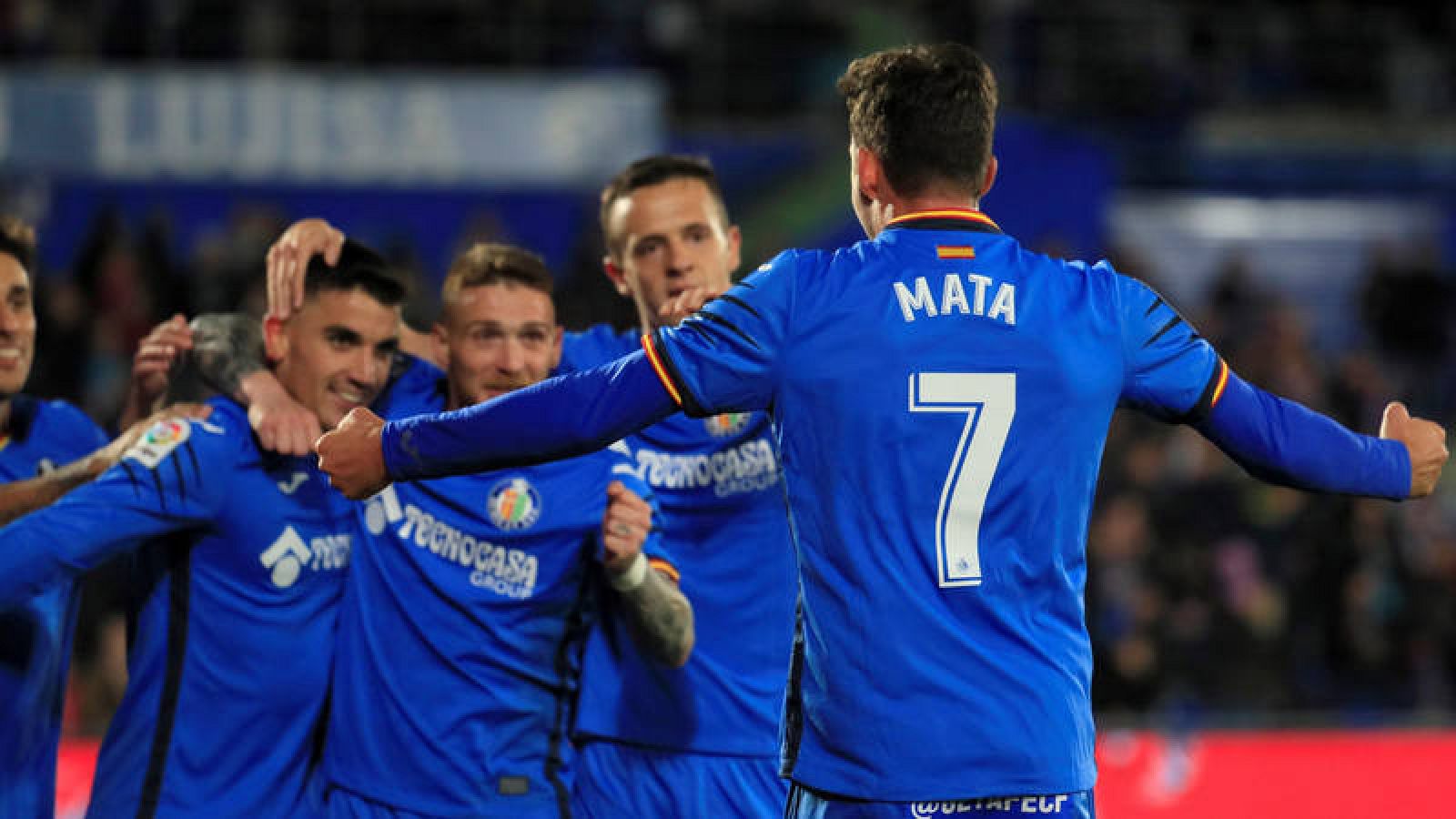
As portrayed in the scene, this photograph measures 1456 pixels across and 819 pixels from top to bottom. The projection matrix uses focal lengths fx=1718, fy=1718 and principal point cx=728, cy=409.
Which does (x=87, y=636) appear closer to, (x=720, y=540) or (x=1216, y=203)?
(x=720, y=540)

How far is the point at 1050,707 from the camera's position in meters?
3.11

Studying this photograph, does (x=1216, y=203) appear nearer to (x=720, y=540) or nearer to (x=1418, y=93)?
(x=1418, y=93)

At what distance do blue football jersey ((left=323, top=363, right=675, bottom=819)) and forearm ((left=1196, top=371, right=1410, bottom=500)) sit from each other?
60.4 inches

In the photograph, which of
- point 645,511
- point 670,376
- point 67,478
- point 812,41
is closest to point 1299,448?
point 670,376

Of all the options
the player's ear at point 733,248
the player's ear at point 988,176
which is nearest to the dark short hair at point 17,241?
the player's ear at point 733,248

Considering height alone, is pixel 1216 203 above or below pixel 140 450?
above

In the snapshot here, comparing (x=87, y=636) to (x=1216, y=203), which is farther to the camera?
(x=1216, y=203)

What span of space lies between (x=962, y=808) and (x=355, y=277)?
2103 millimetres

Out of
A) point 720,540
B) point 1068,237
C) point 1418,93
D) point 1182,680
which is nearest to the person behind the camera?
point 720,540

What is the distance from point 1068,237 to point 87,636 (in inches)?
375

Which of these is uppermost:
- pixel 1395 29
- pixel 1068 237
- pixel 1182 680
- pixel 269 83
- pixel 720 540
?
pixel 1395 29

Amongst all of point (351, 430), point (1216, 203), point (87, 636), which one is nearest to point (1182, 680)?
point (87, 636)

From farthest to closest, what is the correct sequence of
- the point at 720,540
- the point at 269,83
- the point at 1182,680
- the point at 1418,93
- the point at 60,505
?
the point at 1418,93 < the point at 269,83 < the point at 1182,680 < the point at 720,540 < the point at 60,505

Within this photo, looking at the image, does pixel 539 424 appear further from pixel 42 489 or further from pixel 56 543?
pixel 42 489
